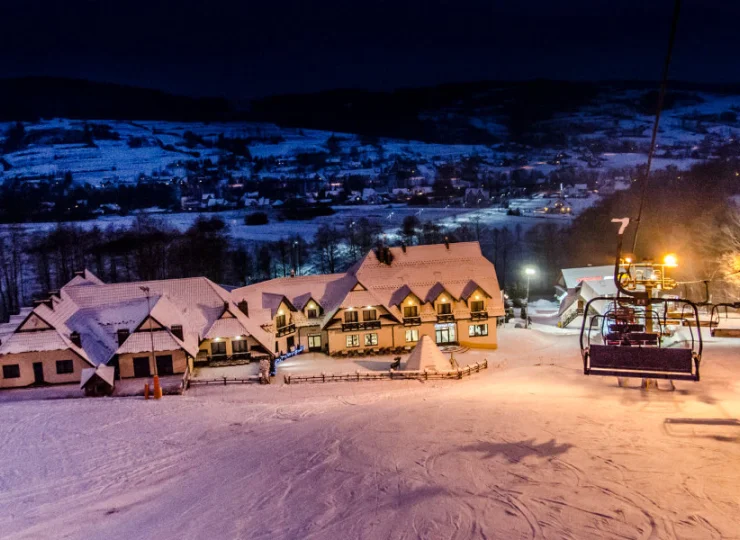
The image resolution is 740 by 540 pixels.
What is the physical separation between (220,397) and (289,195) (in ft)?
263

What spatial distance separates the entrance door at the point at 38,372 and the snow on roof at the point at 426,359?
1897 cm

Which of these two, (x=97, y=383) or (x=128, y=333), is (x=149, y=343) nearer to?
(x=128, y=333)

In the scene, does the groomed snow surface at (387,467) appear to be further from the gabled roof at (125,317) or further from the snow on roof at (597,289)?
the snow on roof at (597,289)

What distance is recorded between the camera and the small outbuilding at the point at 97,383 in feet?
96.8

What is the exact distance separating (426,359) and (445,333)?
8517 millimetres

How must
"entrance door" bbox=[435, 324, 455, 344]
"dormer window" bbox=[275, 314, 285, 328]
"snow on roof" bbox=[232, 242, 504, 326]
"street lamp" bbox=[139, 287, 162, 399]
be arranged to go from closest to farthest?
"street lamp" bbox=[139, 287, 162, 399]
"dormer window" bbox=[275, 314, 285, 328]
"snow on roof" bbox=[232, 242, 504, 326]
"entrance door" bbox=[435, 324, 455, 344]

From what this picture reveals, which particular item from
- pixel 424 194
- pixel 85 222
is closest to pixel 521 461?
pixel 85 222

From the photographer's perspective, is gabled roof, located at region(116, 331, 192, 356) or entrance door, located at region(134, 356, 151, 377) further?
entrance door, located at region(134, 356, 151, 377)

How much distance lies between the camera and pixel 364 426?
19.6 metres

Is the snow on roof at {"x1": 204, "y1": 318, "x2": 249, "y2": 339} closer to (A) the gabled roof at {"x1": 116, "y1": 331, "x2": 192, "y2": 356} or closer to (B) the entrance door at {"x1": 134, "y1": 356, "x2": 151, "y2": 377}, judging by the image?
(A) the gabled roof at {"x1": 116, "y1": 331, "x2": 192, "y2": 356}

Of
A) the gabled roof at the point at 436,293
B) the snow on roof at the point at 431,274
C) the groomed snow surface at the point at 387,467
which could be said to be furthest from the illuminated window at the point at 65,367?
the gabled roof at the point at 436,293

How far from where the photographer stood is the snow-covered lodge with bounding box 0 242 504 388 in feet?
104

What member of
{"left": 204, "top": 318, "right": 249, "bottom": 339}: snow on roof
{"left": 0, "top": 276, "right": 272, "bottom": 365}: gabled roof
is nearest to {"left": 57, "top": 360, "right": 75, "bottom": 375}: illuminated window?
{"left": 0, "top": 276, "right": 272, "bottom": 365}: gabled roof

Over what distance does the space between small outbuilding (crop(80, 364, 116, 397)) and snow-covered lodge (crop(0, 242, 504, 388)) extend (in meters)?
2.11
